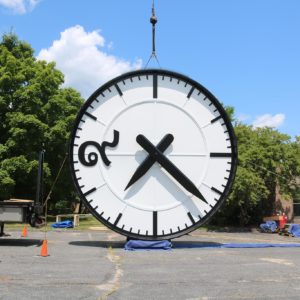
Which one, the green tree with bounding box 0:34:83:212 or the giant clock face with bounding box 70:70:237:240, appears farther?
the green tree with bounding box 0:34:83:212

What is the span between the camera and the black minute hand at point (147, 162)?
8.65 metres

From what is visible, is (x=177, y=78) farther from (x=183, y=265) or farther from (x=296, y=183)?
(x=296, y=183)

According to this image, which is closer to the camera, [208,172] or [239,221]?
[208,172]

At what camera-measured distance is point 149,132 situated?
8828mm

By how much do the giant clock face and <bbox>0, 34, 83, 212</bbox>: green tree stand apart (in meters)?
23.3

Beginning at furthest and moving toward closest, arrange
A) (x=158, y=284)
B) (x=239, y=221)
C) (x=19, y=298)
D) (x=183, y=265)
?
(x=239, y=221) → (x=183, y=265) → (x=158, y=284) → (x=19, y=298)

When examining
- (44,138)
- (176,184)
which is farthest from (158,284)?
(44,138)

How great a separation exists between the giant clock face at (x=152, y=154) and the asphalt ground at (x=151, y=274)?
766 mm

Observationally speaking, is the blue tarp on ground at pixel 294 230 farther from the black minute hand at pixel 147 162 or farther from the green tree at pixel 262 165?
the black minute hand at pixel 147 162

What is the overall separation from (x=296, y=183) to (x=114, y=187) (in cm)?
2744

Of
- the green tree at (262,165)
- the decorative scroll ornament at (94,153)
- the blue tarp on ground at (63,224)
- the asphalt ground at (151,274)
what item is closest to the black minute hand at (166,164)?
the decorative scroll ornament at (94,153)

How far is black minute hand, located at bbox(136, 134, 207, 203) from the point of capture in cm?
862

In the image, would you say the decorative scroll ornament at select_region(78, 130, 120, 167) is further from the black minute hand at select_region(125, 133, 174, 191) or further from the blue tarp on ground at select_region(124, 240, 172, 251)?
the blue tarp on ground at select_region(124, 240, 172, 251)

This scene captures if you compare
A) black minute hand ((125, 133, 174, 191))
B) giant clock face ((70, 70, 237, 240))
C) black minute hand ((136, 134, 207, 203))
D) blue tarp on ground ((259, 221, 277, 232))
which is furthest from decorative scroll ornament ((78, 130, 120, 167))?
blue tarp on ground ((259, 221, 277, 232))
